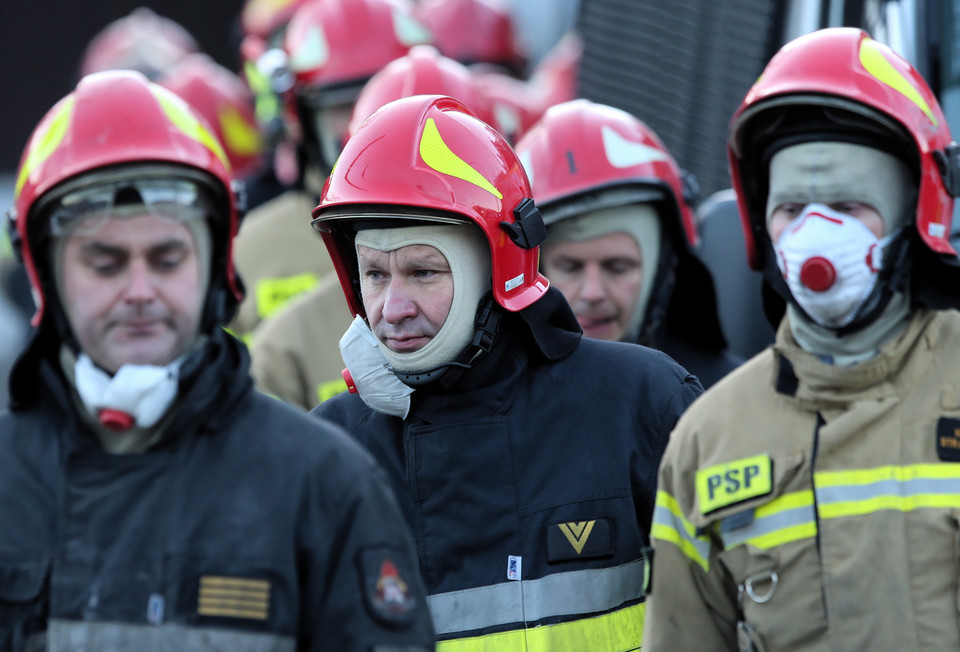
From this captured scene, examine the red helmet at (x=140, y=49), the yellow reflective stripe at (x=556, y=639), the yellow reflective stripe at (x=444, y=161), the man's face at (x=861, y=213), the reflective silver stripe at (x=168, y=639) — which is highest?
the red helmet at (x=140, y=49)

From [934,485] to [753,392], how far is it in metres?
0.46

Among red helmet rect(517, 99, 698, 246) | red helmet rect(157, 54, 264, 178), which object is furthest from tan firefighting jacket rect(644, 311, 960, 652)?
red helmet rect(157, 54, 264, 178)

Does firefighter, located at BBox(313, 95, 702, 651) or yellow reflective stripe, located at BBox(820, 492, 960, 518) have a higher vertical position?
firefighter, located at BBox(313, 95, 702, 651)

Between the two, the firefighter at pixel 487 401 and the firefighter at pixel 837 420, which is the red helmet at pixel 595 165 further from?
the firefighter at pixel 837 420

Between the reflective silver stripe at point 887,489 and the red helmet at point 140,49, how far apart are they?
393 inches

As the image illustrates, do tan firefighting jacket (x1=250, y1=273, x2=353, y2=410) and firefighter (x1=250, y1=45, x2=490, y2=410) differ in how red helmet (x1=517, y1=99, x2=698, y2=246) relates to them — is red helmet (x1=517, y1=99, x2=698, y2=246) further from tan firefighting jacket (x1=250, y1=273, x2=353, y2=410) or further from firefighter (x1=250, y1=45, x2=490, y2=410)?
tan firefighting jacket (x1=250, y1=273, x2=353, y2=410)

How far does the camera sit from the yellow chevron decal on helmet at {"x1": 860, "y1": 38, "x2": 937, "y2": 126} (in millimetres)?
3352

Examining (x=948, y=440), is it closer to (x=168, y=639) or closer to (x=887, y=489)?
(x=887, y=489)

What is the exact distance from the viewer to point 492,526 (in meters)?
3.51

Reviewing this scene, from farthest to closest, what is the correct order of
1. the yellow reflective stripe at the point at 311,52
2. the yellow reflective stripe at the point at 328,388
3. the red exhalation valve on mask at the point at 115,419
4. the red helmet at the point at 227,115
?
1. the red helmet at the point at 227,115
2. the yellow reflective stripe at the point at 311,52
3. the yellow reflective stripe at the point at 328,388
4. the red exhalation valve on mask at the point at 115,419

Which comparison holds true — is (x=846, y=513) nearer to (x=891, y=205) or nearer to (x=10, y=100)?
(x=891, y=205)

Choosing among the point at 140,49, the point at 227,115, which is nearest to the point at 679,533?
the point at 227,115

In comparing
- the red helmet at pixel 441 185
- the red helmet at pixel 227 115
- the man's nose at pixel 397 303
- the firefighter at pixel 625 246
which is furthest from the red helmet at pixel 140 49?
the man's nose at pixel 397 303

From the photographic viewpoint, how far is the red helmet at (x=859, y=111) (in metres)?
3.29
